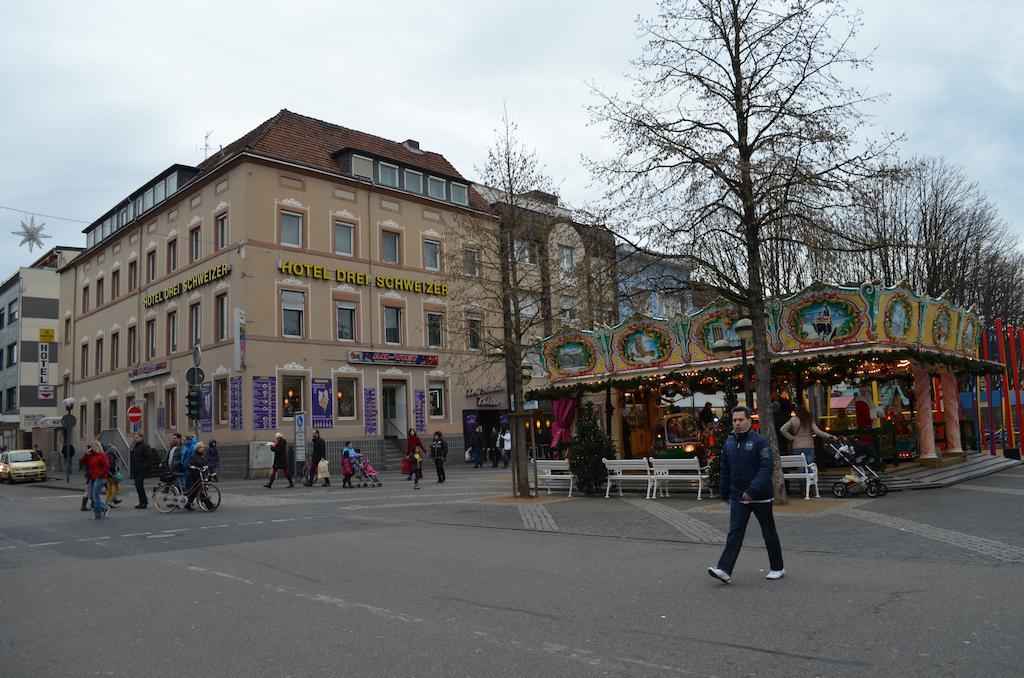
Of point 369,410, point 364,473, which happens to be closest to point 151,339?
point 369,410

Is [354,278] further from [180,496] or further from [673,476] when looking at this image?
[673,476]

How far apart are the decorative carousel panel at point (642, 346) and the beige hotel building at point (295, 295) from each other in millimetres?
10075

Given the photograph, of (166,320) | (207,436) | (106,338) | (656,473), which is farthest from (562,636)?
(106,338)

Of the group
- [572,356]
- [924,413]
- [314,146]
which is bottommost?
[924,413]

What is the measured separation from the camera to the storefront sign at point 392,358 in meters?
34.7

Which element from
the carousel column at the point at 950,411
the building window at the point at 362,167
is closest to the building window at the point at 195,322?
the building window at the point at 362,167

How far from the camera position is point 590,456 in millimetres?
18766

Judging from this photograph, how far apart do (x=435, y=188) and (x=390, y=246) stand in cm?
414

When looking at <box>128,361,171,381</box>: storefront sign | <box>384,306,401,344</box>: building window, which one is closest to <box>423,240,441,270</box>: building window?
<box>384,306,401,344</box>: building window

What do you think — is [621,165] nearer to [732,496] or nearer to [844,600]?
[732,496]

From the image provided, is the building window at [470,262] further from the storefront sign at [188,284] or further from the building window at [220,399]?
the building window at [220,399]

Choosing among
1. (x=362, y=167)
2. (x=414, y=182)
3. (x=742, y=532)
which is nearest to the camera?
(x=742, y=532)

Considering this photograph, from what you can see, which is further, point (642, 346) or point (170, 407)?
point (170, 407)

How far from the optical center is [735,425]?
812 cm
